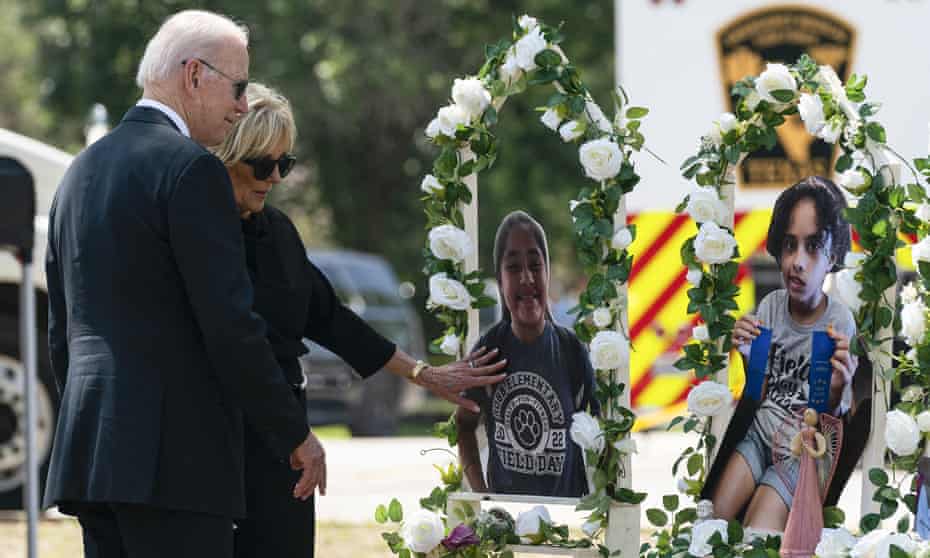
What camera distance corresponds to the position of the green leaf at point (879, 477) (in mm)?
4422

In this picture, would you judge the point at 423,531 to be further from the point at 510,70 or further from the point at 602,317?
the point at 510,70

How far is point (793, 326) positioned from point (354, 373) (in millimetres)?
13053

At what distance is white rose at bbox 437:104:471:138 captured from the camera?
195 inches

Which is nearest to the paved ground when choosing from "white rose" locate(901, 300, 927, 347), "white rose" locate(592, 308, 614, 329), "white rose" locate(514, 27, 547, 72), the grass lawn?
the grass lawn

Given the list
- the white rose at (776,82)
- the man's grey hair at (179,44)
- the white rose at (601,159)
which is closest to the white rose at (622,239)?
the white rose at (601,159)

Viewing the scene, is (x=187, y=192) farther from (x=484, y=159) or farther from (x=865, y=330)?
(x=865, y=330)

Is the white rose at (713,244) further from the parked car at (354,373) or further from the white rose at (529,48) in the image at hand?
the parked car at (354,373)

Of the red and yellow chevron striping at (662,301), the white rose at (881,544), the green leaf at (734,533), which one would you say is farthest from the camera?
the red and yellow chevron striping at (662,301)

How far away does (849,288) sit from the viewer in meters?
4.45

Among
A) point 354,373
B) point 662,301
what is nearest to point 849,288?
point 662,301

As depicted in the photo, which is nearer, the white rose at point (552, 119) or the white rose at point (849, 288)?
the white rose at point (849, 288)

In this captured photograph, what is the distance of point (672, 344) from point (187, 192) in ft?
13.3

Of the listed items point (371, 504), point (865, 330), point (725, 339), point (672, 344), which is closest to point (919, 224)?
point (865, 330)

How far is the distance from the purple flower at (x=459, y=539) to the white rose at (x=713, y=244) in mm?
1053
